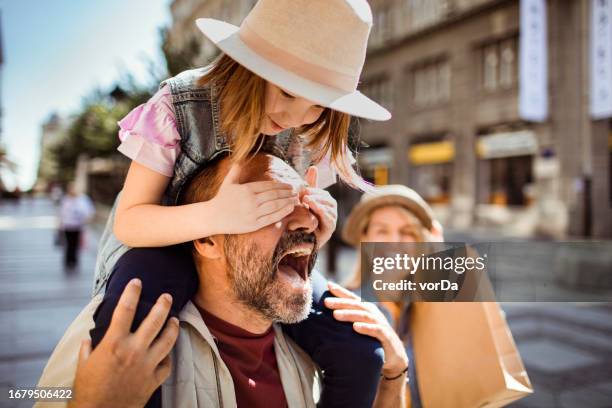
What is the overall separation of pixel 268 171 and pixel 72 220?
9172 millimetres

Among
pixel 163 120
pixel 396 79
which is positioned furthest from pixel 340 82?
pixel 396 79

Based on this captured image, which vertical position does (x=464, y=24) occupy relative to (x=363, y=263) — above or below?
above

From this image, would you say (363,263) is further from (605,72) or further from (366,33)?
(605,72)

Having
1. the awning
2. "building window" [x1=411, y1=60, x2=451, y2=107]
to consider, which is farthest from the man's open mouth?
"building window" [x1=411, y1=60, x2=451, y2=107]

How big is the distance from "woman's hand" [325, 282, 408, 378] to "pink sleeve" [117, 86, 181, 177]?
580 millimetres

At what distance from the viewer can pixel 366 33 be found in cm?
112

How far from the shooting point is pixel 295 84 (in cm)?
106

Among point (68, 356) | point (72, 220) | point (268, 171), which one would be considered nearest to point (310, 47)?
point (268, 171)

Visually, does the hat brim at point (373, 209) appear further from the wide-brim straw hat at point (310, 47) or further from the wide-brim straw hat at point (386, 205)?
the wide-brim straw hat at point (310, 47)

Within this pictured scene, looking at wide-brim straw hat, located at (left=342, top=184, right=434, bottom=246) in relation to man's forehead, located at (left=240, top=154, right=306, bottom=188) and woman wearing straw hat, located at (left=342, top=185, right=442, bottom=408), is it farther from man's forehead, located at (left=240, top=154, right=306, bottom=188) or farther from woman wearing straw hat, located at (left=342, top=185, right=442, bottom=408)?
man's forehead, located at (left=240, top=154, right=306, bottom=188)

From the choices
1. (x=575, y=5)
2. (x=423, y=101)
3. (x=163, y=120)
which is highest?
(x=575, y=5)

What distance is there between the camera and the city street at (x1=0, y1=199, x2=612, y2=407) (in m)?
4.01

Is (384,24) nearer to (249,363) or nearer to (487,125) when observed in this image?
(487,125)

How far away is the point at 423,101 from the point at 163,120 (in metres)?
20.4
